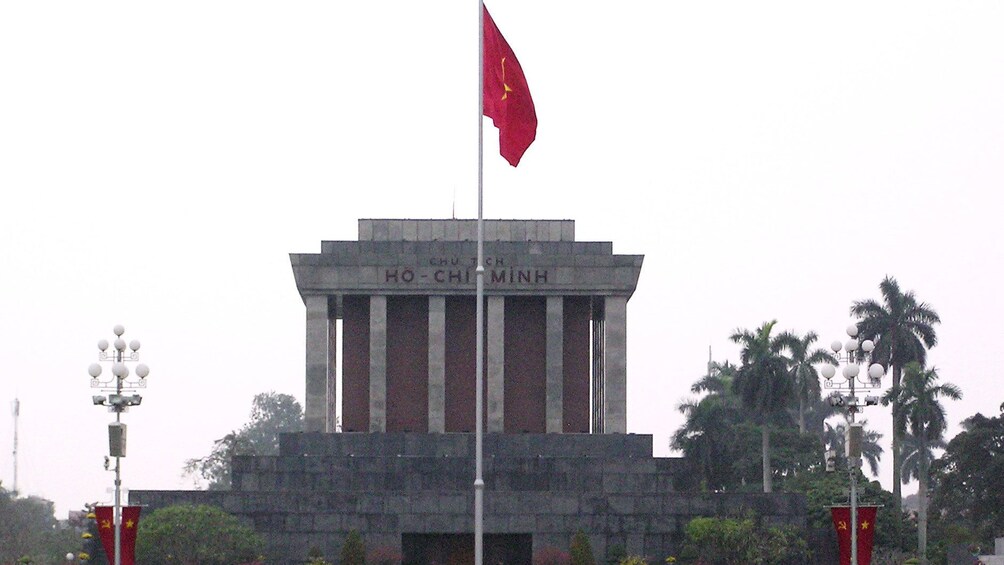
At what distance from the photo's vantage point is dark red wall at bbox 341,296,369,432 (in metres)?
62.4

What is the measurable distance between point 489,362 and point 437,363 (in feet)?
5.62

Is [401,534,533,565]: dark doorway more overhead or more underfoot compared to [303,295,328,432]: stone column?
more underfoot

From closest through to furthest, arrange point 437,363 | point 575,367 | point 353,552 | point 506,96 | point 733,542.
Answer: point 506,96 → point 353,552 → point 733,542 → point 437,363 → point 575,367

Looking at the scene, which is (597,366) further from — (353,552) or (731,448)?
(731,448)

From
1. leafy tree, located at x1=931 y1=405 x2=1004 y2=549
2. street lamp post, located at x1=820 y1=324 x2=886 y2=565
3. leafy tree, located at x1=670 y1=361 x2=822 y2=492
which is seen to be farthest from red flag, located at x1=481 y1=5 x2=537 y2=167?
leafy tree, located at x1=670 y1=361 x2=822 y2=492

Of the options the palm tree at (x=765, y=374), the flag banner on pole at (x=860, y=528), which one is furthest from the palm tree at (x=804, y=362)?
the flag banner on pole at (x=860, y=528)

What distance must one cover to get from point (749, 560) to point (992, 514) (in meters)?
28.9

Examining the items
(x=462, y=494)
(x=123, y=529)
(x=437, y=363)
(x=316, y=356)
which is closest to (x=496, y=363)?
(x=437, y=363)

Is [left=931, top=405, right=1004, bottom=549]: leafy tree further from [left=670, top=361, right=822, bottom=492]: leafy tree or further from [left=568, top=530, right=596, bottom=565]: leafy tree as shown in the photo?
[left=568, top=530, right=596, bottom=565]: leafy tree

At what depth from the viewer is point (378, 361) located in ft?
201

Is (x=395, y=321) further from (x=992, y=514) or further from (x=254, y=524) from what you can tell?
(x=992, y=514)

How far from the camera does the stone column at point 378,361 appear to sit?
200ft

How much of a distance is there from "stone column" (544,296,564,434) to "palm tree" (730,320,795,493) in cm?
2582

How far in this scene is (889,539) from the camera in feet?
207
